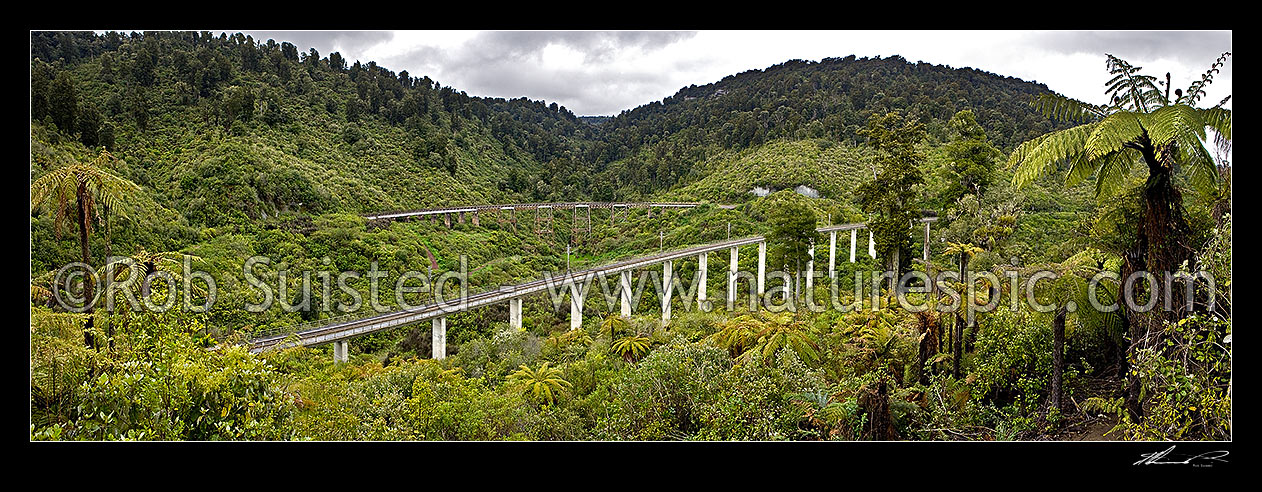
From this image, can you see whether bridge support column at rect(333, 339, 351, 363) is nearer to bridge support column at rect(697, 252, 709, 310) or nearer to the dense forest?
the dense forest

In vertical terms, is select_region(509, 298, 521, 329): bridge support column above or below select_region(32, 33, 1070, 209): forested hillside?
below

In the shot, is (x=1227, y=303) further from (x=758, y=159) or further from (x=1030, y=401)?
(x=758, y=159)

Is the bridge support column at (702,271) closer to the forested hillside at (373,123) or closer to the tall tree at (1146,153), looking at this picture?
the forested hillside at (373,123)

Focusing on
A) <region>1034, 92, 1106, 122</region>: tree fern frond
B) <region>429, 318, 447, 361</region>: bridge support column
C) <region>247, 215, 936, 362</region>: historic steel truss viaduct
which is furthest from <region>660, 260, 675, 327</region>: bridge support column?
<region>1034, 92, 1106, 122</region>: tree fern frond

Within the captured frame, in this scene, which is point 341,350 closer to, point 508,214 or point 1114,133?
point 1114,133

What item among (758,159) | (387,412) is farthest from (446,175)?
(387,412)

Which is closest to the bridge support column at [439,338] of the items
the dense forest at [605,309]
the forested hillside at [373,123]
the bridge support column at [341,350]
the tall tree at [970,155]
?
the dense forest at [605,309]
